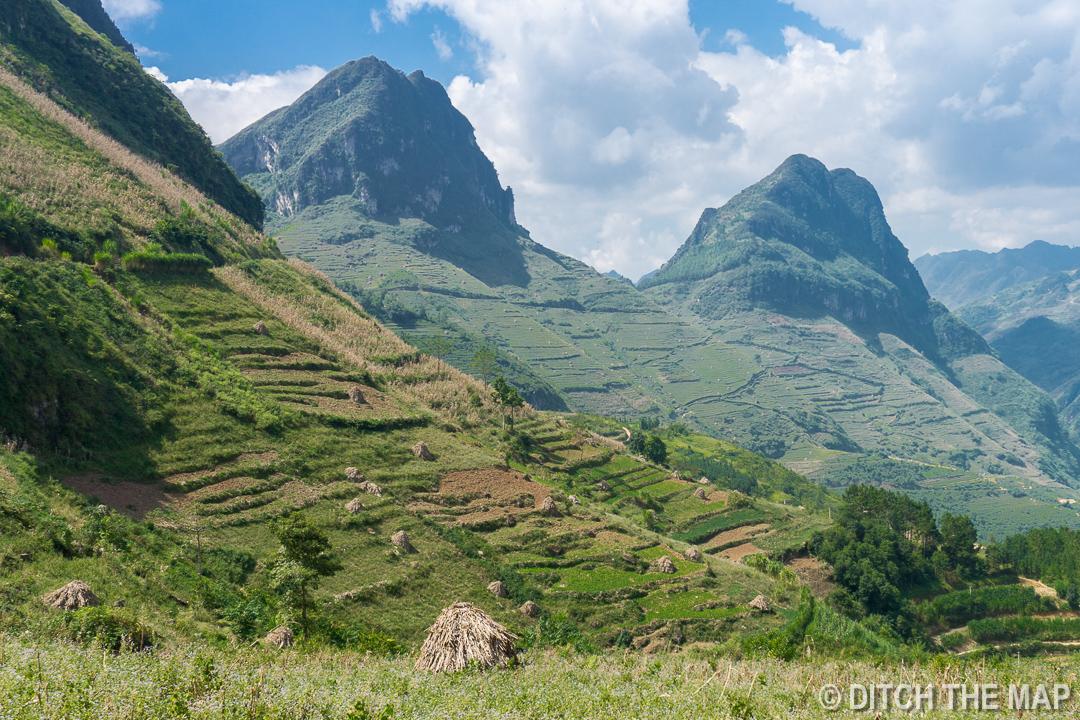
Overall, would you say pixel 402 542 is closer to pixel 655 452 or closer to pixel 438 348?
pixel 438 348

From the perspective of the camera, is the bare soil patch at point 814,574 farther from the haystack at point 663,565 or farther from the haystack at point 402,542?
the haystack at point 402,542

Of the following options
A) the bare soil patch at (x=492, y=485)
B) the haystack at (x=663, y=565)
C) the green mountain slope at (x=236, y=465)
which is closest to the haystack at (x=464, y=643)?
the green mountain slope at (x=236, y=465)

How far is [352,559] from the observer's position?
1455 inches

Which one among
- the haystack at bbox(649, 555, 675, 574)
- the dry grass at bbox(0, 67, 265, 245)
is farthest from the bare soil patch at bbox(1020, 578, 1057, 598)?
the dry grass at bbox(0, 67, 265, 245)

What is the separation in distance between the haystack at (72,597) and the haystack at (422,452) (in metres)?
32.4

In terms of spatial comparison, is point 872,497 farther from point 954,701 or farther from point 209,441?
point 209,441

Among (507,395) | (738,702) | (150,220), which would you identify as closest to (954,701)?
(738,702)

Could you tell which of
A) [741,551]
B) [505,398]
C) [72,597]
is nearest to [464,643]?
[72,597]

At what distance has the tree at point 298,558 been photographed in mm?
25516

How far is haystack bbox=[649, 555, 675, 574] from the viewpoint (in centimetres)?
5151

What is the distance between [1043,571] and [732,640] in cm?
5864

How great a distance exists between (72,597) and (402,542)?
851 inches

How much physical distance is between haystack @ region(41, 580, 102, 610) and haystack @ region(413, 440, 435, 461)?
3235 cm

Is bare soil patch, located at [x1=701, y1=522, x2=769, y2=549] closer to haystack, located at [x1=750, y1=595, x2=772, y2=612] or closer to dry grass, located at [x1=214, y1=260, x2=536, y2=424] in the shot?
haystack, located at [x1=750, y1=595, x2=772, y2=612]
